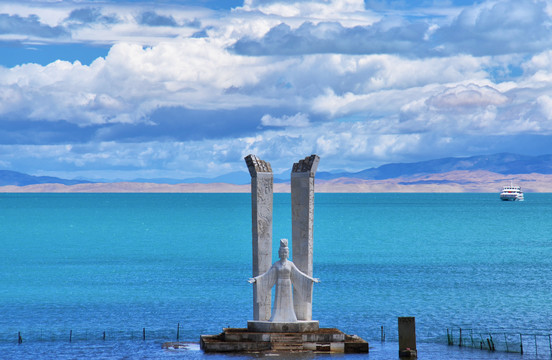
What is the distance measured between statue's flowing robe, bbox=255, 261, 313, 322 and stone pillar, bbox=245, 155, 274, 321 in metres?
0.40

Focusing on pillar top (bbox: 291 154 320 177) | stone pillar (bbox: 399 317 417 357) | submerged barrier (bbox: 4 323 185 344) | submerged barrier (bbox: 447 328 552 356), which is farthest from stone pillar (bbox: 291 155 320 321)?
submerged barrier (bbox: 4 323 185 344)

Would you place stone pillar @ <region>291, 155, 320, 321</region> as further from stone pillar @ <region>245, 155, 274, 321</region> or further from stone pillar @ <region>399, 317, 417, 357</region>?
stone pillar @ <region>399, 317, 417, 357</region>

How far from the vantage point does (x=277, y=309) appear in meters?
33.1

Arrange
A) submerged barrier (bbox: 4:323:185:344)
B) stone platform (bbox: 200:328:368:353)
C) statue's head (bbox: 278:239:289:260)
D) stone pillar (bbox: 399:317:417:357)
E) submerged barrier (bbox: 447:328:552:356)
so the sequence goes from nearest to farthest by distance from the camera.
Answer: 1. stone platform (bbox: 200:328:368:353)
2. stone pillar (bbox: 399:317:417:357)
3. statue's head (bbox: 278:239:289:260)
4. submerged barrier (bbox: 447:328:552:356)
5. submerged barrier (bbox: 4:323:185:344)

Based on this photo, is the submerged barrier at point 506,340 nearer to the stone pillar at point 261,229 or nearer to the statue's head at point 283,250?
the statue's head at point 283,250

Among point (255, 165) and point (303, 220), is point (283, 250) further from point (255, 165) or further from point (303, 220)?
point (255, 165)

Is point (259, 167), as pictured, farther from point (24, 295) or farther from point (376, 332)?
point (24, 295)

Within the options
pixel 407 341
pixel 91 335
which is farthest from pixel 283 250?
pixel 91 335

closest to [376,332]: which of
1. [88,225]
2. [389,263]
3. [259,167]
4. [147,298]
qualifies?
[259,167]

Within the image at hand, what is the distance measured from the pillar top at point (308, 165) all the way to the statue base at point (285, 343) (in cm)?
601

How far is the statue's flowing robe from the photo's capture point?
33.1 metres

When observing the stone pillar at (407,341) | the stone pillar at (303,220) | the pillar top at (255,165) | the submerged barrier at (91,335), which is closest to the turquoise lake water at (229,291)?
the submerged barrier at (91,335)

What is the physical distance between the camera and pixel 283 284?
109 feet

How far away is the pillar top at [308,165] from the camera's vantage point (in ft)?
113
